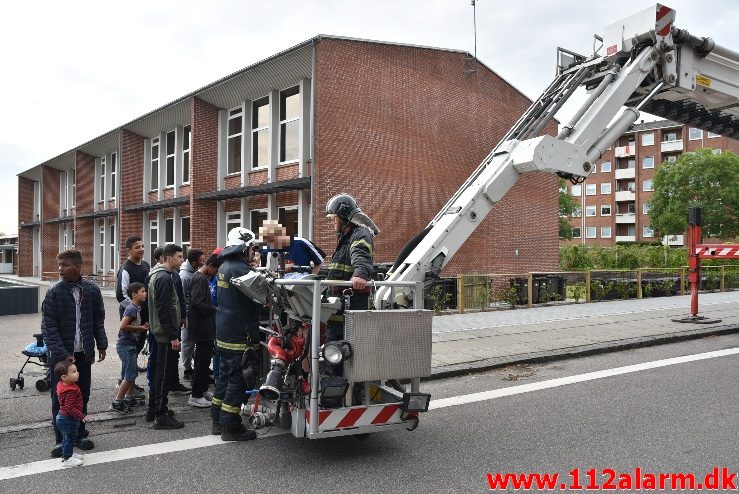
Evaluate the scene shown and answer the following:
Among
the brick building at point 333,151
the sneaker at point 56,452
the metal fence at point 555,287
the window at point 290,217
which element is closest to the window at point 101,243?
the brick building at point 333,151

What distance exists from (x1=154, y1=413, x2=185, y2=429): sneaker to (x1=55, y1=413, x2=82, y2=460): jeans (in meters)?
0.97

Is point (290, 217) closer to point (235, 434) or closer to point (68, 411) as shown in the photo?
point (235, 434)

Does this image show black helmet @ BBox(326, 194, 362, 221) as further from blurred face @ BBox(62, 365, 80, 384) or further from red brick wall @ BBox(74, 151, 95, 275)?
red brick wall @ BBox(74, 151, 95, 275)

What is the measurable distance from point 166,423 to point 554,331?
309 inches

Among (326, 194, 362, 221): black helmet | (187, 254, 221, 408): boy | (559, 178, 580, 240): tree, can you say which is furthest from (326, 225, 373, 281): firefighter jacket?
(559, 178, 580, 240): tree

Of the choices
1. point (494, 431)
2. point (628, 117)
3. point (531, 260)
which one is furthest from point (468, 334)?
point (531, 260)

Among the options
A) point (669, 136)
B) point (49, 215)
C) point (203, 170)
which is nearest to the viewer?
point (203, 170)

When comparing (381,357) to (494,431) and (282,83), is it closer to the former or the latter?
(494,431)

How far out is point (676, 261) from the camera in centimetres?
3319

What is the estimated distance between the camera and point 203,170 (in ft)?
64.3

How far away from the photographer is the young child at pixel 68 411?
4.62 meters

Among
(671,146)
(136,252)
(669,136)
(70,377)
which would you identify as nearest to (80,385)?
(70,377)

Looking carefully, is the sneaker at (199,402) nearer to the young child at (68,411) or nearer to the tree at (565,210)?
the young child at (68,411)

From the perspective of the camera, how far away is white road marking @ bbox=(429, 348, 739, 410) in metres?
6.54
